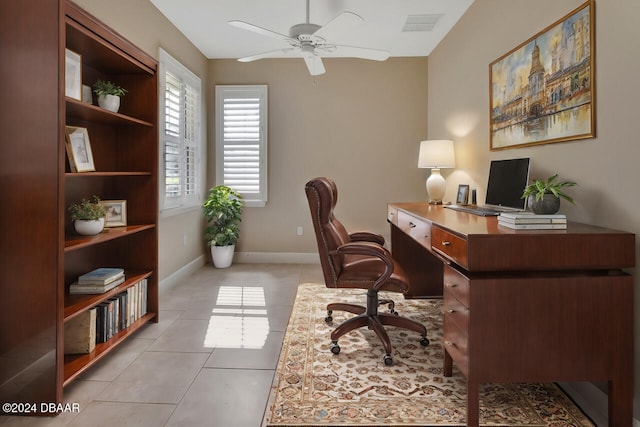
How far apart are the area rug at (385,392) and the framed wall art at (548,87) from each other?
1.37 m

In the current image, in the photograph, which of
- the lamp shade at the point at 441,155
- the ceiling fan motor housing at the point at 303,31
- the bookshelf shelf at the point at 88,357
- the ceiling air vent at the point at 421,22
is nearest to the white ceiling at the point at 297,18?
the ceiling air vent at the point at 421,22

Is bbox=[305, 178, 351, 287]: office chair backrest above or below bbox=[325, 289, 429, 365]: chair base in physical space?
above

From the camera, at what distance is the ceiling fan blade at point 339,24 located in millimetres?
2580

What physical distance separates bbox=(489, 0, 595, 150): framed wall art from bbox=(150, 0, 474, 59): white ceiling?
1.10m

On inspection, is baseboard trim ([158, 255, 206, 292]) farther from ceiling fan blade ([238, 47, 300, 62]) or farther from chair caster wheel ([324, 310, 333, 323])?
ceiling fan blade ([238, 47, 300, 62])

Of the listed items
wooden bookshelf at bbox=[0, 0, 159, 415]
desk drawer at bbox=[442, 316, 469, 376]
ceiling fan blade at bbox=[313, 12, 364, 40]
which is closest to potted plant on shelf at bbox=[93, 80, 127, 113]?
wooden bookshelf at bbox=[0, 0, 159, 415]

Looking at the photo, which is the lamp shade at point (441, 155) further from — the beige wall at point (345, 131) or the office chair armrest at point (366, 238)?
the beige wall at point (345, 131)

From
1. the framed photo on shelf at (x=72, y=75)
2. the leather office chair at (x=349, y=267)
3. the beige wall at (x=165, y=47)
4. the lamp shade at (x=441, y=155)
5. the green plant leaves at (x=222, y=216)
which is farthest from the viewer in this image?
the green plant leaves at (x=222, y=216)

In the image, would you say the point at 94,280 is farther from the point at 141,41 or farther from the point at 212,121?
the point at 212,121

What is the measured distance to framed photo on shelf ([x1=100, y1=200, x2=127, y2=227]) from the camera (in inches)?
107

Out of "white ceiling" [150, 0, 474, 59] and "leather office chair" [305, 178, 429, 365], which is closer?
"leather office chair" [305, 178, 429, 365]

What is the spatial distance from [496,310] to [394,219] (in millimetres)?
1958

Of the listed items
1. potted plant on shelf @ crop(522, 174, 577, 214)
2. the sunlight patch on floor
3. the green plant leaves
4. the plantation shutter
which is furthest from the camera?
the green plant leaves

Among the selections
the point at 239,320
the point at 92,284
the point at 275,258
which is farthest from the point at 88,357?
the point at 275,258
